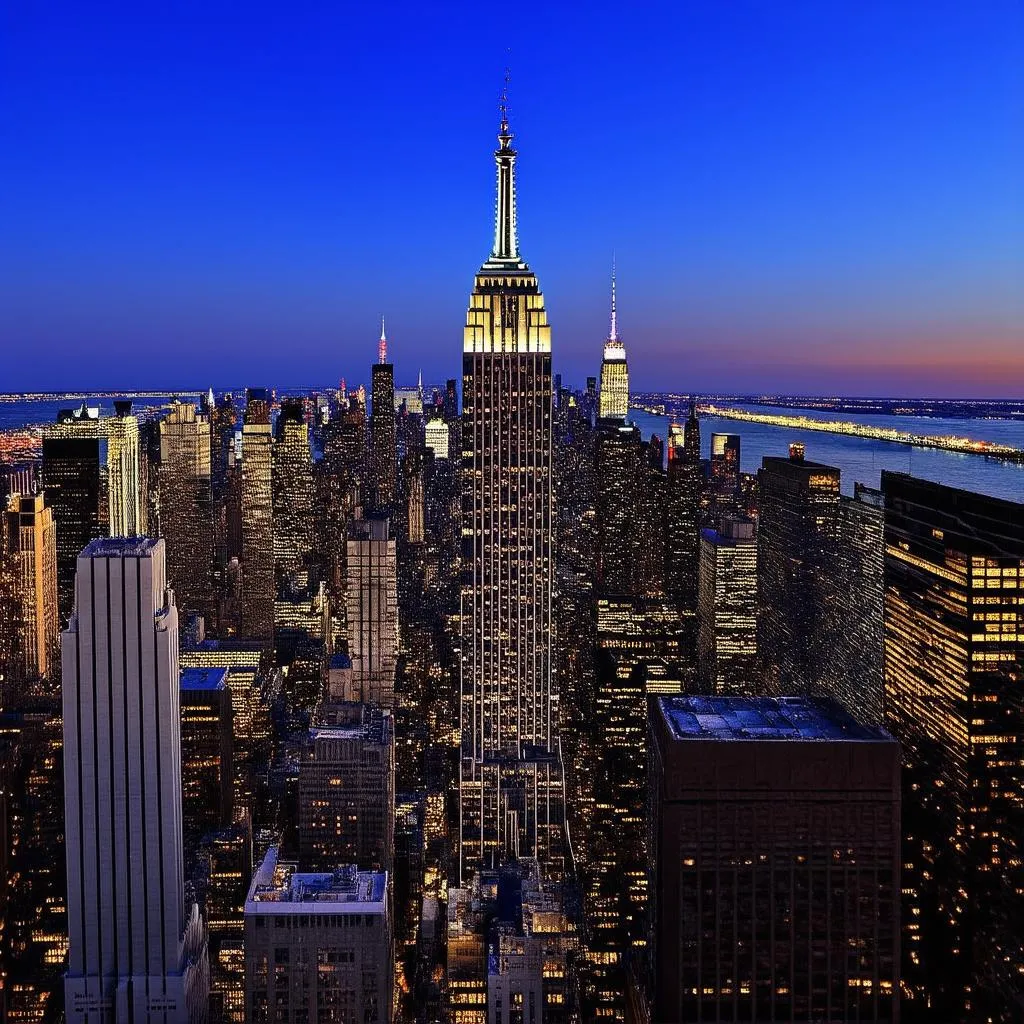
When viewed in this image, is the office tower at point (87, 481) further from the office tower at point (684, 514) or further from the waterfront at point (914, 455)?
the waterfront at point (914, 455)

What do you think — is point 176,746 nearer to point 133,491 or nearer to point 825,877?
point 825,877

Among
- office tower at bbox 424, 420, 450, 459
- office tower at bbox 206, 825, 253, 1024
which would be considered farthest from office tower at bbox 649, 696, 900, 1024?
office tower at bbox 424, 420, 450, 459

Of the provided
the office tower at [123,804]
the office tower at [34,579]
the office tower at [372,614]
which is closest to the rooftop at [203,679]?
the office tower at [34,579]

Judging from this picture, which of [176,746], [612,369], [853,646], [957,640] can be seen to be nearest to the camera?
[176,746]

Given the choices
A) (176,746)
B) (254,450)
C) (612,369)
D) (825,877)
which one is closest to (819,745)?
(825,877)

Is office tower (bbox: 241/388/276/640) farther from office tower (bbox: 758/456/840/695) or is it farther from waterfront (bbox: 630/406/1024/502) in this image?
office tower (bbox: 758/456/840/695)

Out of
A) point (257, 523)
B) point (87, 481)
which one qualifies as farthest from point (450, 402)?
point (87, 481)
